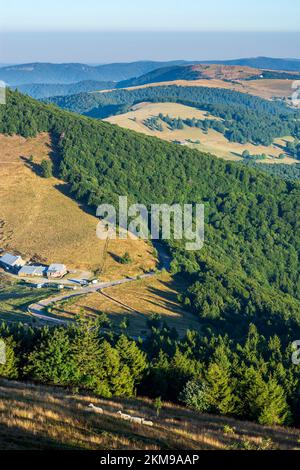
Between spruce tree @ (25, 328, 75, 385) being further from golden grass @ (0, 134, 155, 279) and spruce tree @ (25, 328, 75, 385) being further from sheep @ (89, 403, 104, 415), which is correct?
golden grass @ (0, 134, 155, 279)

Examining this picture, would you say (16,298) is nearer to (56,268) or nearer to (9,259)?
(56,268)

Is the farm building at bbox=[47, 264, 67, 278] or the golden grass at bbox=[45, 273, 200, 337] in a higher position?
the farm building at bbox=[47, 264, 67, 278]

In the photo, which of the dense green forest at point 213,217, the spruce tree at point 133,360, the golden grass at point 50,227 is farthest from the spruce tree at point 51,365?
the golden grass at point 50,227

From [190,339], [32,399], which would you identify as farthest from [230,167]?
[32,399]

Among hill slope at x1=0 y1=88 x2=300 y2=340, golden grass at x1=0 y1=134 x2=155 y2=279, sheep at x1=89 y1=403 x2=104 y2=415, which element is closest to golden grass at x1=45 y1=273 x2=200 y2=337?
hill slope at x1=0 y1=88 x2=300 y2=340

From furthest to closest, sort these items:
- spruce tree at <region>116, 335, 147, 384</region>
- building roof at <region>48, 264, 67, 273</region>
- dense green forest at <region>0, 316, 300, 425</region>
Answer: building roof at <region>48, 264, 67, 273</region>
spruce tree at <region>116, 335, 147, 384</region>
dense green forest at <region>0, 316, 300, 425</region>

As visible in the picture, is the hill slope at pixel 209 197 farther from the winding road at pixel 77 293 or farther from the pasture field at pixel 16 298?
the pasture field at pixel 16 298

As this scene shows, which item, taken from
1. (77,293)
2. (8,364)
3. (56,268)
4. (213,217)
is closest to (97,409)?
(8,364)
